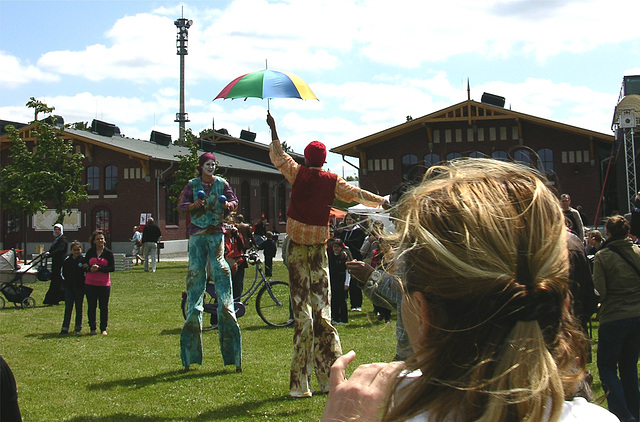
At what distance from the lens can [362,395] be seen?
1.38 m

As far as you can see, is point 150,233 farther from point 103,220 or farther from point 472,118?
point 103,220

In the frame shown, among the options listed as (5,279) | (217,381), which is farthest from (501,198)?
(5,279)

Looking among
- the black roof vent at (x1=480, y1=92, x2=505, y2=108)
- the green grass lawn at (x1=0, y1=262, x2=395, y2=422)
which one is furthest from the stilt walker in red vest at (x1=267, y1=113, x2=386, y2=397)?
the black roof vent at (x1=480, y1=92, x2=505, y2=108)

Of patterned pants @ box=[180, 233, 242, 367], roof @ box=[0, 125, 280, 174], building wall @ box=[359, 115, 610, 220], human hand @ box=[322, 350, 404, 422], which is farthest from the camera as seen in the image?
roof @ box=[0, 125, 280, 174]

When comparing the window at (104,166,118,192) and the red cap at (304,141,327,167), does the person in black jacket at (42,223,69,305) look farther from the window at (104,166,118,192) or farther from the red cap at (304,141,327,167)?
the window at (104,166,118,192)

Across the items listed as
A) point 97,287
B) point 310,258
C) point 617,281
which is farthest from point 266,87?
point 97,287

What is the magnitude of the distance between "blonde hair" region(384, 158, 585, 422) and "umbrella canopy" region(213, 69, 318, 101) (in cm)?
532

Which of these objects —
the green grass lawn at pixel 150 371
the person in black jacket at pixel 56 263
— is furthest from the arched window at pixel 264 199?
the green grass lawn at pixel 150 371

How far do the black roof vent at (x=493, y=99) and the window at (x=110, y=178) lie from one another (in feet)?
73.6

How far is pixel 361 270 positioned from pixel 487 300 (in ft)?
5.78

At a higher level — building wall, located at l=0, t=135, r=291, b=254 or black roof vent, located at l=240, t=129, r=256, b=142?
black roof vent, located at l=240, t=129, r=256, b=142

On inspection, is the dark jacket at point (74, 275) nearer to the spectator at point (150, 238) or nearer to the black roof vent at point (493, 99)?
the spectator at point (150, 238)

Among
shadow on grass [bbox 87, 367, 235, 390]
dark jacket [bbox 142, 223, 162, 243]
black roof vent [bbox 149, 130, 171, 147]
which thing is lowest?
shadow on grass [bbox 87, 367, 235, 390]

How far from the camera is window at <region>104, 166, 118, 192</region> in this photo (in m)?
41.1
